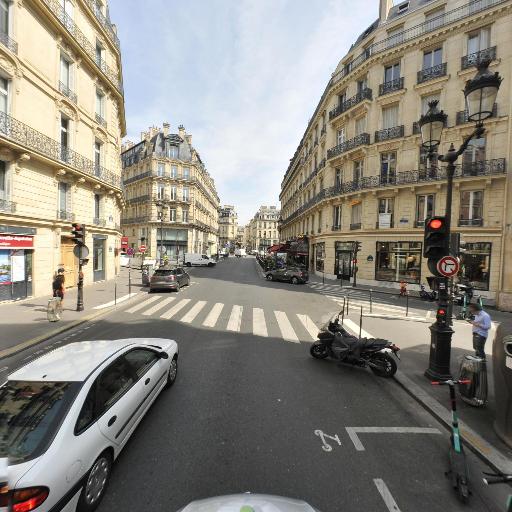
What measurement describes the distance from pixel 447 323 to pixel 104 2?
26.3 meters

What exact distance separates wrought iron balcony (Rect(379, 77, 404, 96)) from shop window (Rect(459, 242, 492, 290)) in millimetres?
12580

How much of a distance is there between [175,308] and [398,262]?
16.6 meters

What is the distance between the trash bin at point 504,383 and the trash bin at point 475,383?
614mm

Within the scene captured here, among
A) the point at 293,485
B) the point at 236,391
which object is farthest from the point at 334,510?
the point at 236,391

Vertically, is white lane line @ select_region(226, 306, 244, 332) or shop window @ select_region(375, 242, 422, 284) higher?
shop window @ select_region(375, 242, 422, 284)

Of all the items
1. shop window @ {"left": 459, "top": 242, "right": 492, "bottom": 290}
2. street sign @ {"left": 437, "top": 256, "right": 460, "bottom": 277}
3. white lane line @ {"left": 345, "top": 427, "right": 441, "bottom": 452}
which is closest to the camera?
white lane line @ {"left": 345, "top": 427, "right": 441, "bottom": 452}

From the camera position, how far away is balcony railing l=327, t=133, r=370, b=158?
68.7ft

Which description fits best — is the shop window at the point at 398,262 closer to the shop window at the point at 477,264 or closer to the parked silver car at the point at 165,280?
the shop window at the point at 477,264

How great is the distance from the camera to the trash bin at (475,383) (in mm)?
4598

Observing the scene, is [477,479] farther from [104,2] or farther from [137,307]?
[104,2]

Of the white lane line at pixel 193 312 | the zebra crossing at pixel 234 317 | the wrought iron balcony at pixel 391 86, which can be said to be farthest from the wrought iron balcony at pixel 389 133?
the white lane line at pixel 193 312

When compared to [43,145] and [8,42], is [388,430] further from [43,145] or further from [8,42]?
[8,42]

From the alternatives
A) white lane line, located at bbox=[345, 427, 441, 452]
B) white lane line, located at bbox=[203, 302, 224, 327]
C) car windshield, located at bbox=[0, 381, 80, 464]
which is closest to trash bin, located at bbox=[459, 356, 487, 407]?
white lane line, located at bbox=[345, 427, 441, 452]

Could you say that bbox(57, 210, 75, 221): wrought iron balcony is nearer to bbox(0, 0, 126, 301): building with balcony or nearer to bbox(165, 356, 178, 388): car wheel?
bbox(0, 0, 126, 301): building with balcony
